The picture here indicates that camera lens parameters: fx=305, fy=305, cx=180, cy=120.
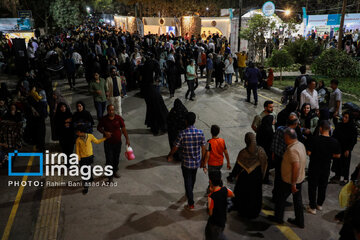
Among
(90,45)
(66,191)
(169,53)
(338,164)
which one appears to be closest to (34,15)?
(90,45)

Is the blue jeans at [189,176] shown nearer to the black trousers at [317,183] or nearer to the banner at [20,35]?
the black trousers at [317,183]

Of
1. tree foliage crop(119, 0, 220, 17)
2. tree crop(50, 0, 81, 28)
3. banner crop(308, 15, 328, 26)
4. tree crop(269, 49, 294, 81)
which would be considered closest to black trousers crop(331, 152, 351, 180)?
tree crop(269, 49, 294, 81)

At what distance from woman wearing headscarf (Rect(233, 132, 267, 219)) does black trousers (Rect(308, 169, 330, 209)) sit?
87cm

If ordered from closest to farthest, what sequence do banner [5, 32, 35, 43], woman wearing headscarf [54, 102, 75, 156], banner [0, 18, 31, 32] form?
1. woman wearing headscarf [54, 102, 75, 156]
2. banner [5, 32, 35, 43]
3. banner [0, 18, 31, 32]

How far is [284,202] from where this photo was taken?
486 cm

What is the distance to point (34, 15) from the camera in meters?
34.8

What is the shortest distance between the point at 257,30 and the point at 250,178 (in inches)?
531

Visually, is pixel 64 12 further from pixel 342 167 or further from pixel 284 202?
pixel 284 202

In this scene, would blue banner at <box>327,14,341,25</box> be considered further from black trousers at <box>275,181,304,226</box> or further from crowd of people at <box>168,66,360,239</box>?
black trousers at <box>275,181,304,226</box>

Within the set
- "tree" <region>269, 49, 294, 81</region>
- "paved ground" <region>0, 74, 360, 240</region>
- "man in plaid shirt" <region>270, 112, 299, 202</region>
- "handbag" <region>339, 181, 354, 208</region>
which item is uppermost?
"tree" <region>269, 49, 294, 81</region>

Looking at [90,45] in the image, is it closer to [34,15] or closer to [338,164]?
[338,164]

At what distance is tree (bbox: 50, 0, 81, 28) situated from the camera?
3388 centimetres

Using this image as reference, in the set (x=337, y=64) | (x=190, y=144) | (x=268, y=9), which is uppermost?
(x=268, y=9)

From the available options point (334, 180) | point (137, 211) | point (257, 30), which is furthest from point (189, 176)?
point (257, 30)
